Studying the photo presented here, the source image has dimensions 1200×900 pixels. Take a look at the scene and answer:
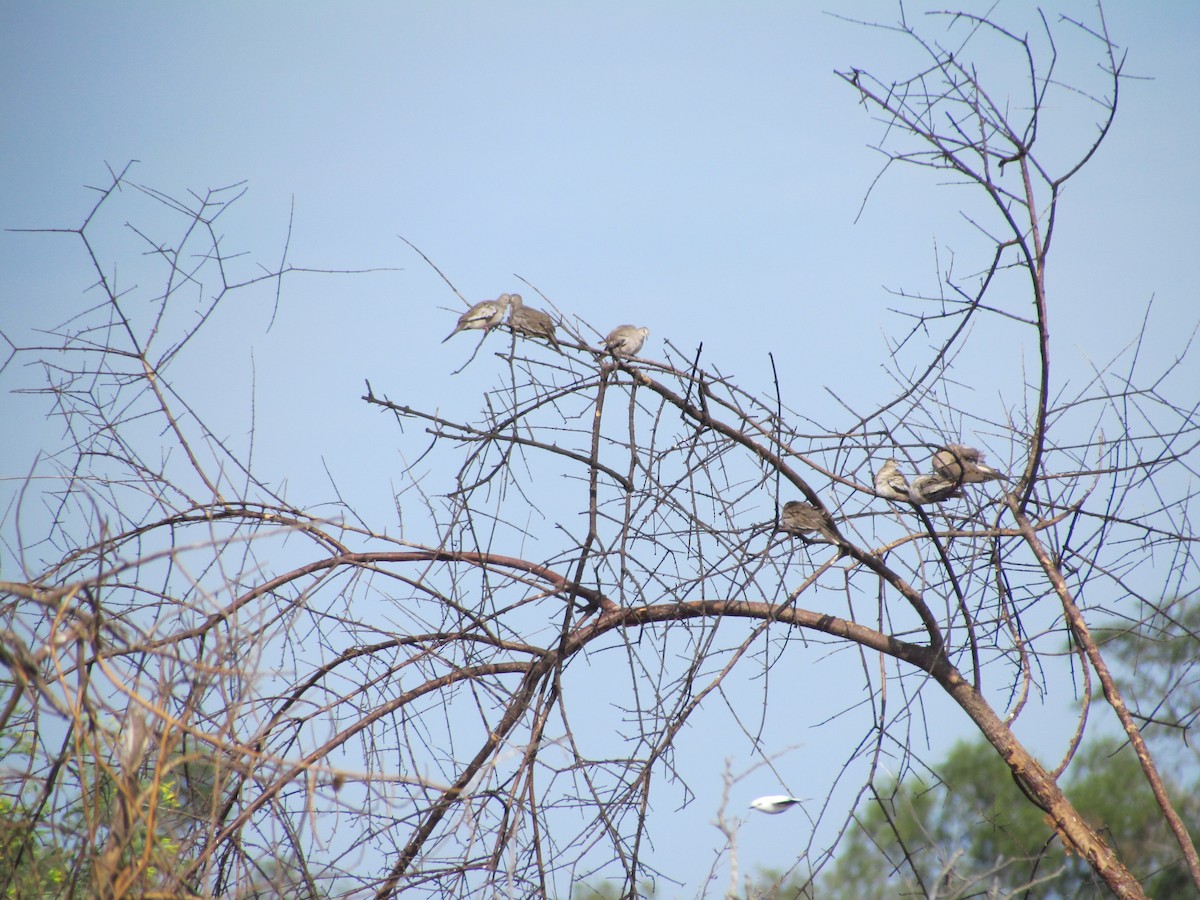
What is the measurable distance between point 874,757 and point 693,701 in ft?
2.36

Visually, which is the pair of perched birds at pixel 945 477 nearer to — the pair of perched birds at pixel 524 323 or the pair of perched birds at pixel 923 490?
the pair of perched birds at pixel 923 490

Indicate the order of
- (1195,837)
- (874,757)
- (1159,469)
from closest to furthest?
(874,757) → (1159,469) → (1195,837)

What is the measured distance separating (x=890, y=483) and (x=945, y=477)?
904 mm

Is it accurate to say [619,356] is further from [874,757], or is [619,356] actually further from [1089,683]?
[1089,683]

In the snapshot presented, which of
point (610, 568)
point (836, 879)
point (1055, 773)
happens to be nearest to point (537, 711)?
point (610, 568)

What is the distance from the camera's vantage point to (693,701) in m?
3.48

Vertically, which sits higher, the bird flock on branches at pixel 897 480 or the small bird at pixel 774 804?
the bird flock on branches at pixel 897 480

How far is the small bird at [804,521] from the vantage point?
3.87 m

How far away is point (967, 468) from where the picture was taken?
13.8ft

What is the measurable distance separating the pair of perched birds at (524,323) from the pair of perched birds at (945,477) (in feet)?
3.72

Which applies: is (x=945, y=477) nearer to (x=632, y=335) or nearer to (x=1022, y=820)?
(x=632, y=335)

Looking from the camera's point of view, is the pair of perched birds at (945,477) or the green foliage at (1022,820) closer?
the pair of perched birds at (945,477)

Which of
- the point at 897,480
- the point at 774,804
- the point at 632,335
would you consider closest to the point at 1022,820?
the point at 632,335

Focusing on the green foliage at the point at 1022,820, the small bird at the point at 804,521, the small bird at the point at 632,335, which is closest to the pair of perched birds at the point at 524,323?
Result: the small bird at the point at 632,335
